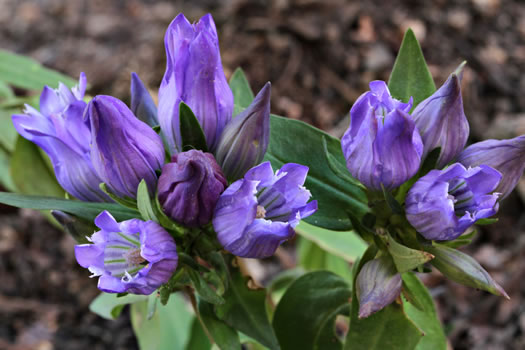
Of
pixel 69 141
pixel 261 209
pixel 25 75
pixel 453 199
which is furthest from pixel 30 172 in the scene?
pixel 453 199

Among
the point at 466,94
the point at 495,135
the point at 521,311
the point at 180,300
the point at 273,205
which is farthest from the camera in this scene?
the point at 466,94

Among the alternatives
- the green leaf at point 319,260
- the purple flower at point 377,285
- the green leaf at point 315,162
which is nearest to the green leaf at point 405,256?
the purple flower at point 377,285

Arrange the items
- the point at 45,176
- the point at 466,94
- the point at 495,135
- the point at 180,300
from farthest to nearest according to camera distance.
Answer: the point at 466,94 → the point at 495,135 → the point at 180,300 → the point at 45,176

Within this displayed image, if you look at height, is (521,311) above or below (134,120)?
below

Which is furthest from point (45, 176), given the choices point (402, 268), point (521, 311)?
point (521, 311)

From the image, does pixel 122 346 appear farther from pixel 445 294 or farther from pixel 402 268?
pixel 402 268

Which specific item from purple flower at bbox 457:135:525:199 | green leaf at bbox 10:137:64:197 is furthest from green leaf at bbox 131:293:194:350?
purple flower at bbox 457:135:525:199

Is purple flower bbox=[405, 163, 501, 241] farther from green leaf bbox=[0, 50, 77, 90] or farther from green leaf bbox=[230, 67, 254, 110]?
green leaf bbox=[0, 50, 77, 90]
